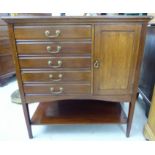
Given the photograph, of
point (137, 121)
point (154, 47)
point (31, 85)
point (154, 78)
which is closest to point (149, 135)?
point (137, 121)

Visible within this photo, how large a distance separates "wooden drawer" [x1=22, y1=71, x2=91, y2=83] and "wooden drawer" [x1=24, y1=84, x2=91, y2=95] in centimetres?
4

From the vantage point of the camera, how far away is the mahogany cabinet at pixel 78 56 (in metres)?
1.02

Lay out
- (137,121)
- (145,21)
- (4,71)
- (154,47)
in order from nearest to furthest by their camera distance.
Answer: (145,21) → (154,47) → (137,121) → (4,71)

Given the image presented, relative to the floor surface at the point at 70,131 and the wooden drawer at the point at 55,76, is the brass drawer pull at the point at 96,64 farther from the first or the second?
the floor surface at the point at 70,131

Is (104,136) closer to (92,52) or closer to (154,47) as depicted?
(92,52)

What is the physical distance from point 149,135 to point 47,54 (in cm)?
101

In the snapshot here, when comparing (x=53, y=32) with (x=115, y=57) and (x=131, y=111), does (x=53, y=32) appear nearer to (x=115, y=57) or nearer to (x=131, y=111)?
(x=115, y=57)

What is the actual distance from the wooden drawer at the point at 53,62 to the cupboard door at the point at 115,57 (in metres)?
0.09

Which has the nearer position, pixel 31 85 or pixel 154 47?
pixel 31 85

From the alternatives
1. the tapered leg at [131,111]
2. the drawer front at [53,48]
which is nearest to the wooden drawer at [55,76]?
the drawer front at [53,48]

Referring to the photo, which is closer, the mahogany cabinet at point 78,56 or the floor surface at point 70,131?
the mahogany cabinet at point 78,56

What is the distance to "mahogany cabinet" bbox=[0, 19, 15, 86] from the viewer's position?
2.23m

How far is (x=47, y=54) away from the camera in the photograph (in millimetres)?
1090
